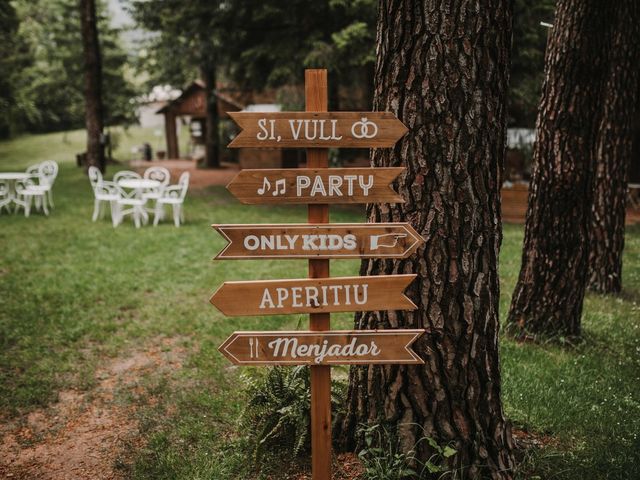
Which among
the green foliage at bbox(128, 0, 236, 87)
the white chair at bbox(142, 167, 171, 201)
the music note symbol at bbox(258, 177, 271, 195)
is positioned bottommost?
the white chair at bbox(142, 167, 171, 201)

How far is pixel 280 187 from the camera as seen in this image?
249cm

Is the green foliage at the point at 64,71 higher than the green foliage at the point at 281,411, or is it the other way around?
the green foliage at the point at 64,71

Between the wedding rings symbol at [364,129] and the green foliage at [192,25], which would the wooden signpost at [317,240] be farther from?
the green foliage at [192,25]

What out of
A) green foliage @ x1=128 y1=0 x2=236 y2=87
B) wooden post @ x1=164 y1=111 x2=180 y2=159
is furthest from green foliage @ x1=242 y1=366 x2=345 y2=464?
wooden post @ x1=164 y1=111 x2=180 y2=159

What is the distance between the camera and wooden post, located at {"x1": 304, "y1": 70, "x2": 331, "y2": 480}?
2.48m

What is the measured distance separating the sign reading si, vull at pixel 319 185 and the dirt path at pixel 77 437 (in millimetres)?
2131

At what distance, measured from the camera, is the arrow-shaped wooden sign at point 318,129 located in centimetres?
244

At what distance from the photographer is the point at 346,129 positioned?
2.47 meters

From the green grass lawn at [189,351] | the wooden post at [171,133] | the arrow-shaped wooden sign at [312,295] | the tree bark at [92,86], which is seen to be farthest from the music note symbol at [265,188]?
the wooden post at [171,133]

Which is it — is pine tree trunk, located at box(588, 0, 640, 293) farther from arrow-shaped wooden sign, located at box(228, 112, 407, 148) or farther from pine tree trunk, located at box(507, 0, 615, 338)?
arrow-shaped wooden sign, located at box(228, 112, 407, 148)

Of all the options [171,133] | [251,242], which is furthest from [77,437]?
[171,133]

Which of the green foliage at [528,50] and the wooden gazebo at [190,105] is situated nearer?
the green foliage at [528,50]

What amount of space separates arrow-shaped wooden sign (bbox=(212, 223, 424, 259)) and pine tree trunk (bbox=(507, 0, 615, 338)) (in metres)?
3.15

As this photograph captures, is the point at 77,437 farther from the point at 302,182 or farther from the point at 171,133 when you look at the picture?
the point at 171,133
